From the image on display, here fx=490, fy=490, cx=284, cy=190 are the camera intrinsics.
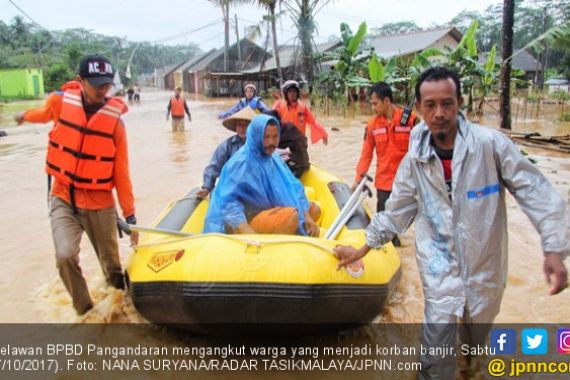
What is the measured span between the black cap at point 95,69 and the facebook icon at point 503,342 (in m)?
2.72

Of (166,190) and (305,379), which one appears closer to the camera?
(305,379)

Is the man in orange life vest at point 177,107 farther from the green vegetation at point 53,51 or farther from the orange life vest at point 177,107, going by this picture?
the green vegetation at point 53,51

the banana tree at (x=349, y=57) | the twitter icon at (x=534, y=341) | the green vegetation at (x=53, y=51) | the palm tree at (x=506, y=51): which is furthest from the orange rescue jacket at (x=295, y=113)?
the green vegetation at (x=53, y=51)

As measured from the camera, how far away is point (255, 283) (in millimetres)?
2590

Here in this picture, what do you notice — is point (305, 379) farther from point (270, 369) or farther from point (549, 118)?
point (549, 118)

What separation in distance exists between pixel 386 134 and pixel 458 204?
2.37 meters

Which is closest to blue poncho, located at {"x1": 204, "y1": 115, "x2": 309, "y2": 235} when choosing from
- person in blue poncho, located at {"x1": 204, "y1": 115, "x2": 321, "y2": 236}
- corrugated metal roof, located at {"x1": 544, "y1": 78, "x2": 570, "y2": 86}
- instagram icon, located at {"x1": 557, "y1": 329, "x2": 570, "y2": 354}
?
person in blue poncho, located at {"x1": 204, "y1": 115, "x2": 321, "y2": 236}

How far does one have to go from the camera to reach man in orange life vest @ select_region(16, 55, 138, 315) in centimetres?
292

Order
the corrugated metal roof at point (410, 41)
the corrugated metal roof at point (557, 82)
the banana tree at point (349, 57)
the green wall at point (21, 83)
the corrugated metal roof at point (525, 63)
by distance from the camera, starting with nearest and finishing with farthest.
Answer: the banana tree at point (349, 57) < the corrugated metal roof at point (410, 41) < the corrugated metal roof at point (557, 82) < the corrugated metal roof at point (525, 63) < the green wall at point (21, 83)

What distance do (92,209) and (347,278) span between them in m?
1.64

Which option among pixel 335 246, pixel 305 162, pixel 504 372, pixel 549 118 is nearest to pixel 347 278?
pixel 335 246

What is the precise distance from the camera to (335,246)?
2.83 m

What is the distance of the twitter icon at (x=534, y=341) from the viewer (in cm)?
291

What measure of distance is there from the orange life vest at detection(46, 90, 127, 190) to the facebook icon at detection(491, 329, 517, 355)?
2520mm
